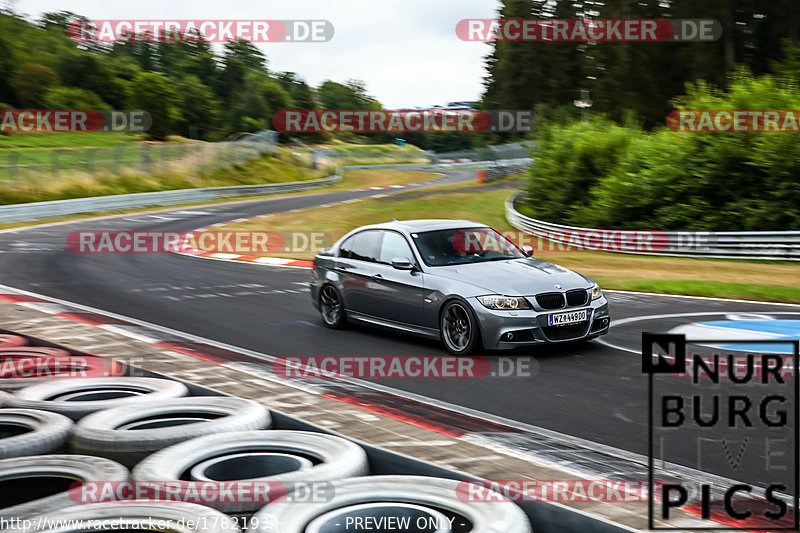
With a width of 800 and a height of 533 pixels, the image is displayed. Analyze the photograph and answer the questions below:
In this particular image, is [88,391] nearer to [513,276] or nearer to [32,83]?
[513,276]

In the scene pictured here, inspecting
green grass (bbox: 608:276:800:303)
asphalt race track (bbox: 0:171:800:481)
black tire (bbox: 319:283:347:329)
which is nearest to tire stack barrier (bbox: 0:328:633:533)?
asphalt race track (bbox: 0:171:800:481)

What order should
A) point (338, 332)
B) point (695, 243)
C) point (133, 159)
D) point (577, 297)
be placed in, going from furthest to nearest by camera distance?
point (133, 159) < point (695, 243) < point (338, 332) < point (577, 297)

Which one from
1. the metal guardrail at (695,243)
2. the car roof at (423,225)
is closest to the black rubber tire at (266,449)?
the car roof at (423,225)

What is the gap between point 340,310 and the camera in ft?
35.7

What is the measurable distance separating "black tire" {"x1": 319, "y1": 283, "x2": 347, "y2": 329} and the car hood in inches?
71.1

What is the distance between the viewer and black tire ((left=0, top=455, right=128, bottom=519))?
13.6 ft

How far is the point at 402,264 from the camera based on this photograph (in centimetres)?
967

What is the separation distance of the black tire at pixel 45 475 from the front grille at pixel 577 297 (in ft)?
19.0

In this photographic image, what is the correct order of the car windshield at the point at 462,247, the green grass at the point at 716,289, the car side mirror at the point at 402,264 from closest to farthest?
1. the car side mirror at the point at 402,264
2. the car windshield at the point at 462,247
3. the green grass at the point at 716,289

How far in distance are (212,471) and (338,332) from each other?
251 inches

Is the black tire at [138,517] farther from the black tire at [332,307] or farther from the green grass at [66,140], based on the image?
the green grass at [66,140]

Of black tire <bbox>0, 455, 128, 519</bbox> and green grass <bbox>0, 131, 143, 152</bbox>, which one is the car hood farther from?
green grass <bbox>0, 131, 143, 152</bbox>

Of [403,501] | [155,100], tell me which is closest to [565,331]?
[403,501]

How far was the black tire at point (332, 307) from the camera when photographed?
1087cm
